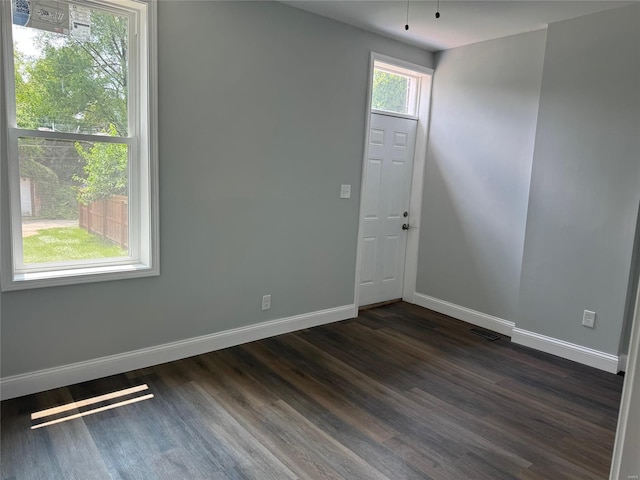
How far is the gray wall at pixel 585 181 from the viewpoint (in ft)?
10.3

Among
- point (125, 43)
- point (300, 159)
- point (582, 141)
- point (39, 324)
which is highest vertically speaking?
point (125, 43)

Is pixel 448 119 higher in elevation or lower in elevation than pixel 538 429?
higher

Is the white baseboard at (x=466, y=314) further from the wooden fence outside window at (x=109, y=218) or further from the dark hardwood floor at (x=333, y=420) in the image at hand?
the wooden fence outside window at (x=109, y=218)

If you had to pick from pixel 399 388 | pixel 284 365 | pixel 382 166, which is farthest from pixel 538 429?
pixel 382 166

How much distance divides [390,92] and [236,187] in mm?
2013

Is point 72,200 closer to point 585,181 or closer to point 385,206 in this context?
point 385,206

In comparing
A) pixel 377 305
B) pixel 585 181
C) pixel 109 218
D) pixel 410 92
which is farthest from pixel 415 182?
pixel 109 218

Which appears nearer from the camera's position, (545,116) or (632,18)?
(632,18)

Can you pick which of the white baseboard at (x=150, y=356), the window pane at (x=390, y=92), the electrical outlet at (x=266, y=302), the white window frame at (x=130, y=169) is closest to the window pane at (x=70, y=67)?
the white window frame at (x=130, y=169)

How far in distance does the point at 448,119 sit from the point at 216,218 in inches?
100.0

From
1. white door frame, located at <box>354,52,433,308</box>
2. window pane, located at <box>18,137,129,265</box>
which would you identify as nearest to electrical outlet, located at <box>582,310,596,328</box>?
white door frame, located at <box>354,52,433,308</box>

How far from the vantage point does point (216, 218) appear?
323cm

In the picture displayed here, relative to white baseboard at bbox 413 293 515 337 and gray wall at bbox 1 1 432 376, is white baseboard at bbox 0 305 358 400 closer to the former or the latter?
gray wall at bbox 1 1 432 376

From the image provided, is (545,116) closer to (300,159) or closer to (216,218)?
(300,159)
